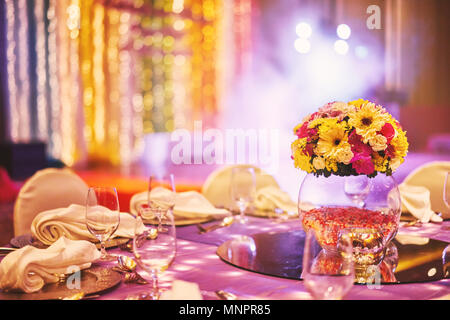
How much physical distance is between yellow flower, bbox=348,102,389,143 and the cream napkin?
73cm

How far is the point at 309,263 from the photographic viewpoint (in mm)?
913

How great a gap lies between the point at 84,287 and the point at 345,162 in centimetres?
68

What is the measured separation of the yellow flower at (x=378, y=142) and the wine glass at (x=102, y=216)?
2.14 feet

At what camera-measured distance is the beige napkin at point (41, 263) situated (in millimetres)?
1106

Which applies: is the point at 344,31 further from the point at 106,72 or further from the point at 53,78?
the point at 53,78

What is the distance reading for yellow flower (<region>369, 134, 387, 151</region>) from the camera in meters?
1.34

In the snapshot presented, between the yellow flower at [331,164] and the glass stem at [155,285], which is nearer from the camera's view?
the glass stem at [155,285]

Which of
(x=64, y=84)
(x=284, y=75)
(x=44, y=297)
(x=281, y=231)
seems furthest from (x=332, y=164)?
(x=284, y=75)

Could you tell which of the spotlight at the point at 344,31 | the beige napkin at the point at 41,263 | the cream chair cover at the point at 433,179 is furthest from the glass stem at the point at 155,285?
the spotlight at the point at 344,31

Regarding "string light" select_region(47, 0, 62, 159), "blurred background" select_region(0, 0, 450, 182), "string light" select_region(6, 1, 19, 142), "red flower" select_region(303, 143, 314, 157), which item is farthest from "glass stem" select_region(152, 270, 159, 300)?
"string light" select_region(47, 0, 62, 159)

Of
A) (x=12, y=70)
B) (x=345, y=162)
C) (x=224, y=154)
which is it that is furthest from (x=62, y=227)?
(x=224, y=154)

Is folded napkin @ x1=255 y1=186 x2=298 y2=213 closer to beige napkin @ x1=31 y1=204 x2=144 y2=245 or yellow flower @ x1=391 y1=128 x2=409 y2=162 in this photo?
beige napkin @ x1=31 y1=204 x2=144 y2=245

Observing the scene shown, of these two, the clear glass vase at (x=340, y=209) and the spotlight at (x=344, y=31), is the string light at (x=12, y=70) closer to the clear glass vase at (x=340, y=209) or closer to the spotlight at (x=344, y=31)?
the spotlight at (x=344, y=31)

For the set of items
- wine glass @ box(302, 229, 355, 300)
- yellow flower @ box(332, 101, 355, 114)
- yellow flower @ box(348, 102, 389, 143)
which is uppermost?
yellow flower @ box(332, 101, 355, 114)
